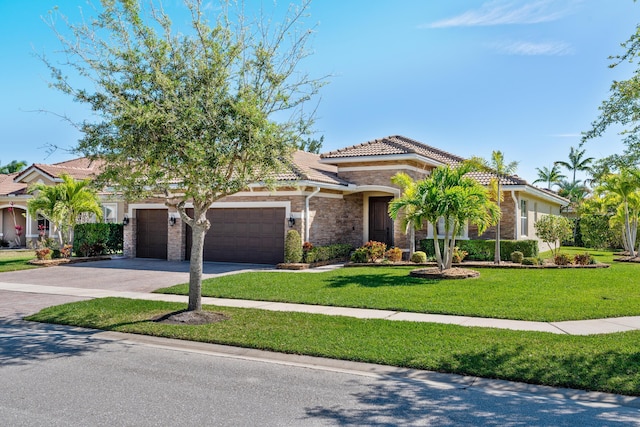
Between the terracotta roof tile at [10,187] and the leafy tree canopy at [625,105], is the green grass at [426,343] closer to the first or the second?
the leafy tree canopy at [625,105]

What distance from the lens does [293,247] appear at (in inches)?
742

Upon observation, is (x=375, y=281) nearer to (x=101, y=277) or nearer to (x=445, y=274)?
(x=445, y=274)

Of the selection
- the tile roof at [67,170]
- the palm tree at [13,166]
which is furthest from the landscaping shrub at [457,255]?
the palm tree at [13,166]

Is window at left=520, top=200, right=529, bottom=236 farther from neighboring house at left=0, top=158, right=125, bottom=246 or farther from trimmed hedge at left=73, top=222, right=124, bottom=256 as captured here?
neighboring house at left=0, top=158, right=125, bottom=246

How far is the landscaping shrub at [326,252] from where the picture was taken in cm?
1906

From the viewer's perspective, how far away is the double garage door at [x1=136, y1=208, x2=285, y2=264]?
2006 centimetres

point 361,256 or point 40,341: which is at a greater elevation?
point 361,256

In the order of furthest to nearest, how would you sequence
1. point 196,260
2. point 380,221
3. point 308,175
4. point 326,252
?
1. point 380,221
2. point 326,252
3. point 308,175
4. point 196,260

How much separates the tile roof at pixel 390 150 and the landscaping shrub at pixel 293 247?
16.4 ft

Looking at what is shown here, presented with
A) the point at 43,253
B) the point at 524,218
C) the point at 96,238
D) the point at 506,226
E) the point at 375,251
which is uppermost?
the point at 524,218

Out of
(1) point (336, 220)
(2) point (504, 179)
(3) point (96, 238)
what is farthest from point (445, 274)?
(3) point (96, 238)

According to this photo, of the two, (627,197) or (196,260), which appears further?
(627,197)

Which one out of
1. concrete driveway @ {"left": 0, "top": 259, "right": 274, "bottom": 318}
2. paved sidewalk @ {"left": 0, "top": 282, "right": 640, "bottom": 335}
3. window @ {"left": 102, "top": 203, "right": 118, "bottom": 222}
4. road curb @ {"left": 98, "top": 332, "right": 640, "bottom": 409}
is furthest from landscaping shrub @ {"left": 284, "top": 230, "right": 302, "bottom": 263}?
window @ {"left": 102, "top": 203, "right": 118, "bottom": 222}

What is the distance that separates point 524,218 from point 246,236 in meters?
12.9
